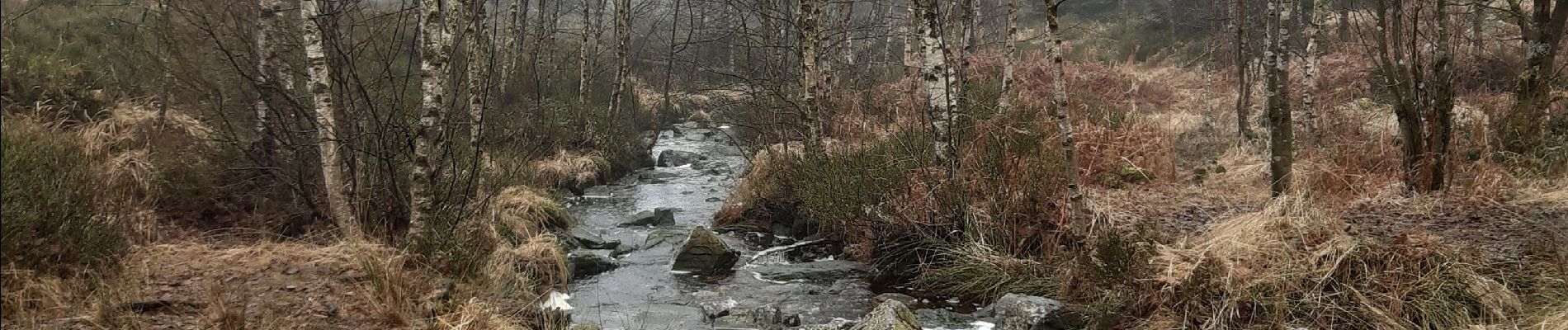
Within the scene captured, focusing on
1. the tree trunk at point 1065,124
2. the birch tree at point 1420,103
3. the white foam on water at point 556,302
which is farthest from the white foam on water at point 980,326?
the birch tree at point 1420,103

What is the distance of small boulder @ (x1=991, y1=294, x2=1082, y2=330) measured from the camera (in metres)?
5.48

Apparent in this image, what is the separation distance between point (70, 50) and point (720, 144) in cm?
1093

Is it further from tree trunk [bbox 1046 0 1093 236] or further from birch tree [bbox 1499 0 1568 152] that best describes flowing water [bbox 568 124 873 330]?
birch tree [bbox 1499 0 1568 152]

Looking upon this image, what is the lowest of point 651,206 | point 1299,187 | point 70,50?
point 651,206

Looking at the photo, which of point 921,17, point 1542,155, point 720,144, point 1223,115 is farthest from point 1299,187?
point 720,144

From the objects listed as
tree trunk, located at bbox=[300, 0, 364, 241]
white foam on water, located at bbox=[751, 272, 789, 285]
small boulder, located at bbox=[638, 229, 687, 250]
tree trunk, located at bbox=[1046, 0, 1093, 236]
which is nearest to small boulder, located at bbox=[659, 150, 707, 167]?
small boulder, located at bbox=[638, 229, 687, 250]

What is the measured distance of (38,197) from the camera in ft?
13.4

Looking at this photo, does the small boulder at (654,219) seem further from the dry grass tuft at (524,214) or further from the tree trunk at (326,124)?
the tree trunk at (326,124)

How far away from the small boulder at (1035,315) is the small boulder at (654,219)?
17.9ft

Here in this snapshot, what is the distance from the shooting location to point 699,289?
7.34 metres

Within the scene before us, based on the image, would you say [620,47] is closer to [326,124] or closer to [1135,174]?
[1135,174]

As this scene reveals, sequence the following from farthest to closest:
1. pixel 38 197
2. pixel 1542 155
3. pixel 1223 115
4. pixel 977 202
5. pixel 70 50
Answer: pixel 1223 115, pixel 70 50, pixel 977 202, pixel 1542 155, pixel 38 197

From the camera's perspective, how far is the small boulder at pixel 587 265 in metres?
7.72

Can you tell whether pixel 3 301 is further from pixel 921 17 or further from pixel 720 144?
pixel 720 144
